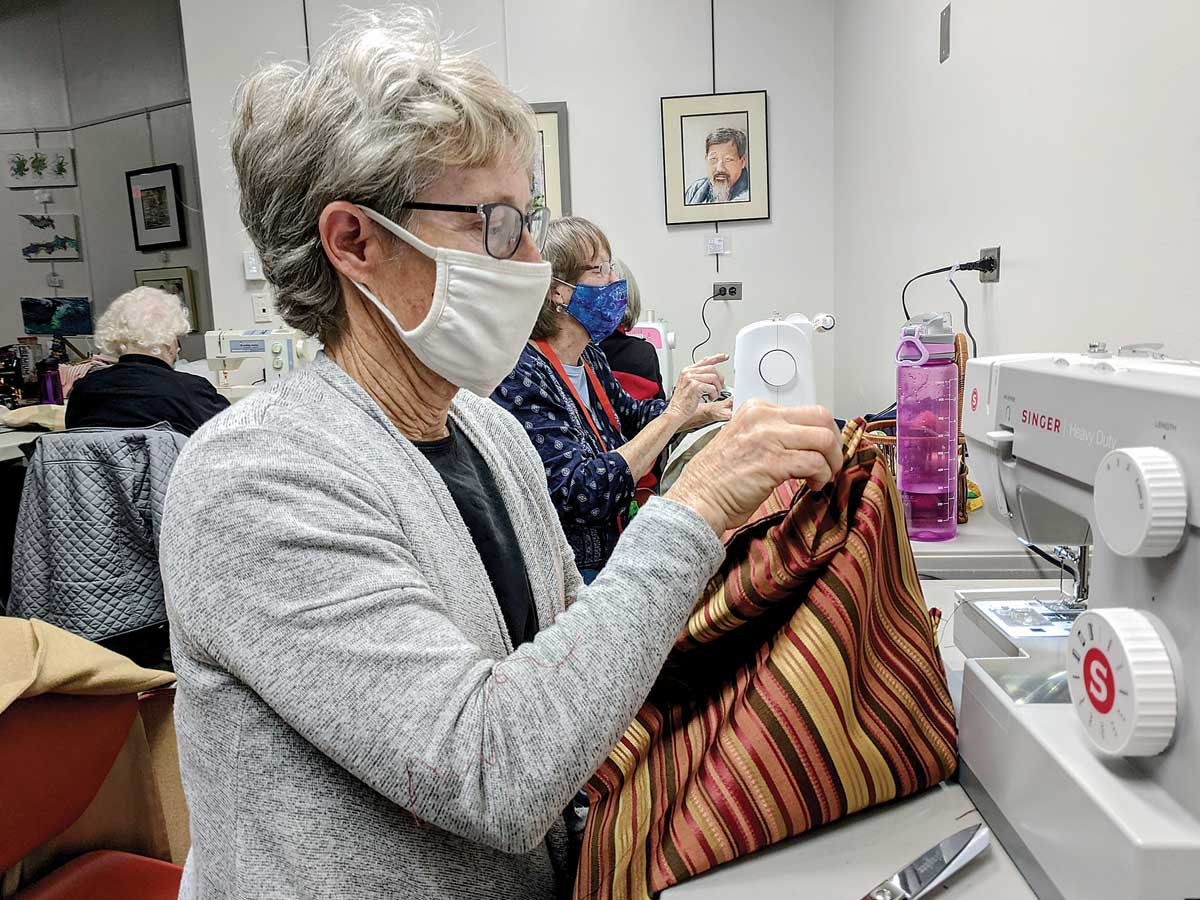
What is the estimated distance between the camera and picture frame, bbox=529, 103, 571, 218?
399 cm

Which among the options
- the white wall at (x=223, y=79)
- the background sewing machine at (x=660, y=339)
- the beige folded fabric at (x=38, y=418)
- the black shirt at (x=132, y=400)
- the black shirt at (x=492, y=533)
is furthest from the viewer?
Result: the white wall at (x=223, y=79)

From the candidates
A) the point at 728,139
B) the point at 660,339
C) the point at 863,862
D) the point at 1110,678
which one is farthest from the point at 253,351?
the point at 1110,678

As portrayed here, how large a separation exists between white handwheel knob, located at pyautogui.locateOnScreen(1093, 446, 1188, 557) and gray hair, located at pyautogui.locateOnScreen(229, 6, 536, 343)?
23.7 inches

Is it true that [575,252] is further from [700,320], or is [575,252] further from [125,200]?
[125,200]

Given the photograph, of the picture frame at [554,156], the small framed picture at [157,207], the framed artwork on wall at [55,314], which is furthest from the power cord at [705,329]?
the framed artwork on wall at [55,314]

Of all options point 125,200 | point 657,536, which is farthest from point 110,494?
point 125,200

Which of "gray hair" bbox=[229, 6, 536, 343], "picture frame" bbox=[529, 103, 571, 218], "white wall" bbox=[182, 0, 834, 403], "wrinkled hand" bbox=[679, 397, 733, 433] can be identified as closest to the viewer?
"gray hair" bbox=[229, 6, 536, 343]

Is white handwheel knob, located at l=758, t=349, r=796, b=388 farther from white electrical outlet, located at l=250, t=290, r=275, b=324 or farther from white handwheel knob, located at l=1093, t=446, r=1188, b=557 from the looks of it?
white electrical outlet, located at l=250, t=290, r=275, b=324

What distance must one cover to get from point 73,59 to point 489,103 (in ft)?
18.2

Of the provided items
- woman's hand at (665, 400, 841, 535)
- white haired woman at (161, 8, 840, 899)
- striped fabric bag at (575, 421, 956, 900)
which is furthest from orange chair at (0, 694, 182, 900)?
woman's hand at (665, 400, 841, 535)

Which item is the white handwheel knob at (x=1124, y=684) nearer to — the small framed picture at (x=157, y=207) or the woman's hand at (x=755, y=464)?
the woman's hand at (x=755, y=464)

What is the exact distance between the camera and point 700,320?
411 cm

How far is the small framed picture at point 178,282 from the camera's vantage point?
4.96m

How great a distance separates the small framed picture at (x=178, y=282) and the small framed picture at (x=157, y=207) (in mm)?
137
